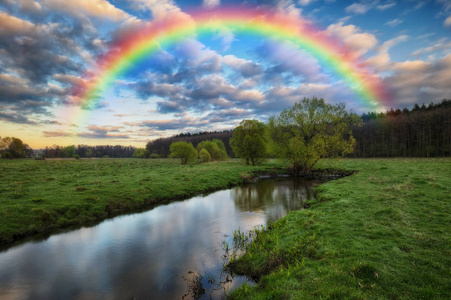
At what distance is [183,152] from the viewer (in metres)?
63.7

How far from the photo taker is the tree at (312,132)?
35.3m

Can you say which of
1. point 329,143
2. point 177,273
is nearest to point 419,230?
point 177,273

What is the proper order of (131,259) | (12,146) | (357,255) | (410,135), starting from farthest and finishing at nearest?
(12,146)
(410,135)
(131,259)
(357,255)

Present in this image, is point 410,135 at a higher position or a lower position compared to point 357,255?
higher

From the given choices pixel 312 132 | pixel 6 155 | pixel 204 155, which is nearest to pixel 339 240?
pixel 312 132

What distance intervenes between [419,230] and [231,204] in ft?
47.8

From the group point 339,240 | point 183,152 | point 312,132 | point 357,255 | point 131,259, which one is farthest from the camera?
point 183,152

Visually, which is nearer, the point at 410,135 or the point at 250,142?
the point at 250,142

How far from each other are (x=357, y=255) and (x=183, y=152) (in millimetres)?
59070

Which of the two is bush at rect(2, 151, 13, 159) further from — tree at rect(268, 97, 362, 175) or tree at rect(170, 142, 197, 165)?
tree at rect(268, 97, 362, 175)

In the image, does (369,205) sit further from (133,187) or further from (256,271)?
(133,187)

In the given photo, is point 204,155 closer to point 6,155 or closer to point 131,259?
point 131,259

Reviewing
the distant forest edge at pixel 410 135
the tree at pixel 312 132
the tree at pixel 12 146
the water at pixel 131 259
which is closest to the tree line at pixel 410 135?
the distant forest edge at pixel 410 135

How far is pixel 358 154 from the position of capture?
92.1 m
